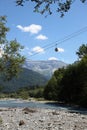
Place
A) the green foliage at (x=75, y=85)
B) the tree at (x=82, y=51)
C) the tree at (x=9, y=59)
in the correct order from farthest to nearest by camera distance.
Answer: the tree at (x=82, y=51) → the green foliage at (x=75, y=85) → the tree at (x=9, y=59)

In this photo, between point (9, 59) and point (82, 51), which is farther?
point (82, 51)

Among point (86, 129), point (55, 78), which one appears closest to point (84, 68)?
point (55, 78)

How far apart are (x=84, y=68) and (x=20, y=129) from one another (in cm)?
6304

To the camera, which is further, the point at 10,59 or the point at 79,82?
the point at 79,82

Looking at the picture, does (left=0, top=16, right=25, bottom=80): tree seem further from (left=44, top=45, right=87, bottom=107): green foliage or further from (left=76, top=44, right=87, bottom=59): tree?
(left=76, top=44, right=87, bottom=59): tree

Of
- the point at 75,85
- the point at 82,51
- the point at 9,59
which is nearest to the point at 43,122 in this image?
the point at 9,59

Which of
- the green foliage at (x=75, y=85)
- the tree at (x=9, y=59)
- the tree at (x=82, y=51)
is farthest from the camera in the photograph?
the tree at (x=82, y=51)

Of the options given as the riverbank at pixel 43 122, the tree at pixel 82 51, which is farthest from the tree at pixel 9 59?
the tree at pixel 82 51

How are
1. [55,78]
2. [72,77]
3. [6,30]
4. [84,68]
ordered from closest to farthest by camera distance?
[6,30] → [84,68] → [72,77] → [55,78]

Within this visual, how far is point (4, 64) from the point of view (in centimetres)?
3441

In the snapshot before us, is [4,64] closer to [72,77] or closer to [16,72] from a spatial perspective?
[16,72]

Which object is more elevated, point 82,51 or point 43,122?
point 82,51

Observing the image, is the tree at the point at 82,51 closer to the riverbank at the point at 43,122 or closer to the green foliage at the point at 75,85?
the green foliage at the point at 75,85

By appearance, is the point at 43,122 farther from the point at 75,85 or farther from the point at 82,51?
the point at 82,51
